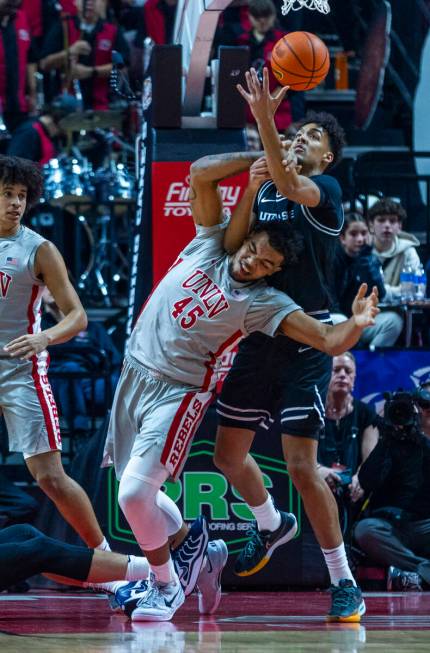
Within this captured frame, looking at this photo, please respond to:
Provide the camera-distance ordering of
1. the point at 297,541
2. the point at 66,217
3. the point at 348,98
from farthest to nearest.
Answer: the point at 348,98, the point at 66,217, the point at 297,541

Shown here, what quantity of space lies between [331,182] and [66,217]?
6508 millimetres

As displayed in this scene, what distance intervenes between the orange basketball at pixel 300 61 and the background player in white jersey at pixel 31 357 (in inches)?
55.9

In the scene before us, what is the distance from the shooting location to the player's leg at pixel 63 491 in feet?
22.4

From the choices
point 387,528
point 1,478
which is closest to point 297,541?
point 387,528

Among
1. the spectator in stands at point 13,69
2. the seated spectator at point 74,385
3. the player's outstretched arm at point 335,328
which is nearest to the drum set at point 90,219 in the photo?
the spectator in stands at point 13,69

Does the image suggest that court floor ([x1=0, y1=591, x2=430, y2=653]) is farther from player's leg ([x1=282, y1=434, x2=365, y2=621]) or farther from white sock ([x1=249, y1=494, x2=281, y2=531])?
white sock ([x1=249, y1=494, x2=281, y2=531])

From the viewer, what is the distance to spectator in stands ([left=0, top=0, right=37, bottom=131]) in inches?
522

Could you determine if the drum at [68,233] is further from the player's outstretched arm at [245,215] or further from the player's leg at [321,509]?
the player's leg at [321,509]

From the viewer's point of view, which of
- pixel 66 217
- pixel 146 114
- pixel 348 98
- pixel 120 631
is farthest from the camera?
pixel 348 98

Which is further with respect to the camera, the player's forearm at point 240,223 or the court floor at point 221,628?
the player's forearm at point 240,223

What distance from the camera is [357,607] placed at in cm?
634

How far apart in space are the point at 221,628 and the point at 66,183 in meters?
7.28

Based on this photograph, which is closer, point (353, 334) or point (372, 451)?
point (353, 334)

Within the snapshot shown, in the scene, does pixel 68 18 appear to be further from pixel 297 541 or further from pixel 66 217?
pixel 297 541
